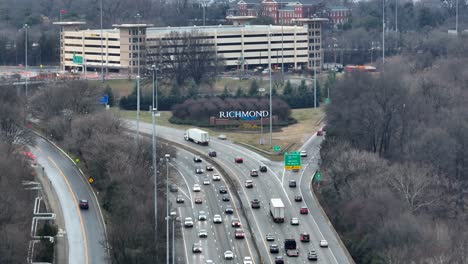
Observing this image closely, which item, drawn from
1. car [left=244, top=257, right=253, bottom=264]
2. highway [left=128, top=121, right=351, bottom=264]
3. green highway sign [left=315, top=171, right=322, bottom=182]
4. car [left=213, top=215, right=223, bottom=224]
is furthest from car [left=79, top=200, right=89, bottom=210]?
green highway sign [left=315, top=171, right=322, bottom=182]

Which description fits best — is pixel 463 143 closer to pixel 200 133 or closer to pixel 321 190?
pixel 321 190

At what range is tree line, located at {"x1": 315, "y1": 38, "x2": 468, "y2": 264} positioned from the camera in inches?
1994

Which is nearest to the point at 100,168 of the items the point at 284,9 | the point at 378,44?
the point at 378,44

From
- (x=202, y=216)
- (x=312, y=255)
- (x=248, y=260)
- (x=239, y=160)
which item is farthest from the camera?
(x=239, y=160)

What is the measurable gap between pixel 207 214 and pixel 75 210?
6280mm

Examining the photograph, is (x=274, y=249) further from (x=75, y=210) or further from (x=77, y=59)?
(x=77, y=59)

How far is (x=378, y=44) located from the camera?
131 meters

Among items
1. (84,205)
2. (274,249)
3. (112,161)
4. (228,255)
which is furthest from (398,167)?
(84,205)

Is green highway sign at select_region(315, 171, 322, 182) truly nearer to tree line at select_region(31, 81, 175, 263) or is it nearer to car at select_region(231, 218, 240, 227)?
tree line at select_region(31, 81, 175, 263)

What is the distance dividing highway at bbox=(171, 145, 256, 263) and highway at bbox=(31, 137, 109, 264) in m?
3.86

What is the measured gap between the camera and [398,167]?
62188mm

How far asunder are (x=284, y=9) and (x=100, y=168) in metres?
94.2

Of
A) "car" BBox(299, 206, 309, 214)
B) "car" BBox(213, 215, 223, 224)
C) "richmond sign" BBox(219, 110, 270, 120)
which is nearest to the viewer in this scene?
"car" BBox(213, 215, 223, 224)

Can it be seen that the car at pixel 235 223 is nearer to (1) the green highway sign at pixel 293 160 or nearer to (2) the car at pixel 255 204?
(2) the car at pixel 255 204
